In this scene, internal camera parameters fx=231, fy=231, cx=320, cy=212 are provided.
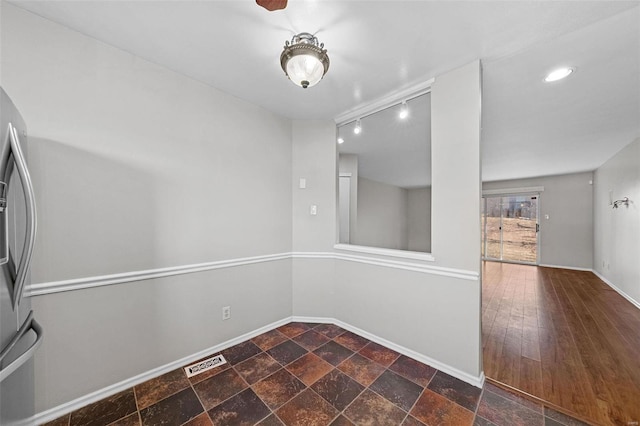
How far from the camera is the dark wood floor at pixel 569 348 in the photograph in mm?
1654

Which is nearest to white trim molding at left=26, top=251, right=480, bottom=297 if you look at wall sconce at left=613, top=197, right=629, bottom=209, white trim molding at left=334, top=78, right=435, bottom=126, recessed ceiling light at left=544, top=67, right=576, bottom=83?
white trim molding at left=334, top=78, right=435, bottom=126

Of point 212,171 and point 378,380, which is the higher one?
point 212,171

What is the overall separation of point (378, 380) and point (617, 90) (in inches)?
137

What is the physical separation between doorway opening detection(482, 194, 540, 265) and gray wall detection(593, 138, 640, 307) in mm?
1237

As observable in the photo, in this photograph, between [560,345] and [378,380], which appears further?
[560,345]

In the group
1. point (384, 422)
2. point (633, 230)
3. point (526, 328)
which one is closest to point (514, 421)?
point (384, 422)

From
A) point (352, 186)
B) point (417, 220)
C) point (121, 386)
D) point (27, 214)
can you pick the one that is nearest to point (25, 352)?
point (27, 214)

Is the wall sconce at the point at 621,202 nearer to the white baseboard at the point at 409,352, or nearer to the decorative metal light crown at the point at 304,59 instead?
the white baseboard at the point at 409,352

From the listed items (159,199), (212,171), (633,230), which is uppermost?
(212,171)

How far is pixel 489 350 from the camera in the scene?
7.46 ft

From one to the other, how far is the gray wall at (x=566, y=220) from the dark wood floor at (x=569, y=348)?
215 centimetres

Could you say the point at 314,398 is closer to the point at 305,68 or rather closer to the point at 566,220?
the point at 305,68

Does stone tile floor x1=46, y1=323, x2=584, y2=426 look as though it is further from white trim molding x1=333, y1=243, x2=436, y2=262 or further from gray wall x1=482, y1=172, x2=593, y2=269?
gray wall x1=482, y1=172, x2=593, y2=269

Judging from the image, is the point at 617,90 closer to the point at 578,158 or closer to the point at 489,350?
the point at 489,350
